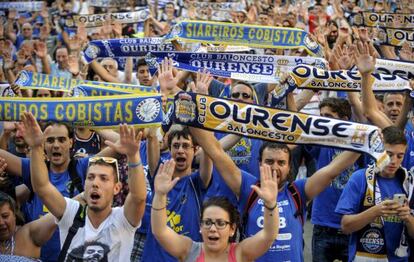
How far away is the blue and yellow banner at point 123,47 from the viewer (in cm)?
866

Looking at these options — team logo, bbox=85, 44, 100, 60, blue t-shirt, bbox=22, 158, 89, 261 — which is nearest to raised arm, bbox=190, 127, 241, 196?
blue t-shirt, bbox=22, 158, 89, 261

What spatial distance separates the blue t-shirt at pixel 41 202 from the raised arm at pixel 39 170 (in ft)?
2.38

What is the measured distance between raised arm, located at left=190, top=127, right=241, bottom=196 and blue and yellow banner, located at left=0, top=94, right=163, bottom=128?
363 mm

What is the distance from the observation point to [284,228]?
17.1 ft

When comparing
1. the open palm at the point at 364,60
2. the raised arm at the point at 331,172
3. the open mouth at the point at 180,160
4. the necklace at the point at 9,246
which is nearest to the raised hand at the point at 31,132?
the necklace at the point at 9,246

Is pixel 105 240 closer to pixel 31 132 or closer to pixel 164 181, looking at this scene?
pixel 164 181

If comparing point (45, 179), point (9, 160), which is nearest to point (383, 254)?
point (45, 179)

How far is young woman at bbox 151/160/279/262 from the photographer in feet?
15.6

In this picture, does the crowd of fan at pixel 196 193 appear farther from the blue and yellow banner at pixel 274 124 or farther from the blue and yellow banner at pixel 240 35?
the blue and yellow banner at pixel 240 35

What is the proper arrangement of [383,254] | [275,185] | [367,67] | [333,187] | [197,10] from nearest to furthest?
1. [275,185]
2. [383,254]
3. [367,67]
4. [333,187]
5. [197,10]

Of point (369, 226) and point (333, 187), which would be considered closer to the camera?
point (369, 226)

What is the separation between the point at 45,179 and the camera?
514 centimetres

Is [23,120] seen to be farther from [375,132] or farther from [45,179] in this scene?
[375,132]

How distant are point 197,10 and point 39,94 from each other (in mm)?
7896
